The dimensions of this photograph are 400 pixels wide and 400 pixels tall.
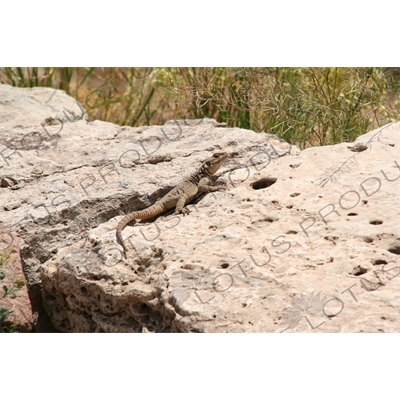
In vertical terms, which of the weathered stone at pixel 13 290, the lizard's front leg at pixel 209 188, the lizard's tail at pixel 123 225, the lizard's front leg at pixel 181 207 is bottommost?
the weathered stone at pixel 13 290

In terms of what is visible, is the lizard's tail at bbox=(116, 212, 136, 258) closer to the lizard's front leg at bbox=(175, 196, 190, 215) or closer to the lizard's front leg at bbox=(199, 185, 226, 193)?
the lizard's front leg at bbox=(175, 196, 190, 215)

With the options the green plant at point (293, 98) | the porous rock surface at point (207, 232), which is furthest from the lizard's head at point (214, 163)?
the green plant at point (293, 98)

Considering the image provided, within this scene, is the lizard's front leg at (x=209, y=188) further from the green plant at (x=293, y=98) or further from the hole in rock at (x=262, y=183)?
the green plant at (x=293, y=98)

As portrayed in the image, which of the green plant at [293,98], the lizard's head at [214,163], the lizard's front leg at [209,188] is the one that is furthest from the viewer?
the green plant at [293,98]

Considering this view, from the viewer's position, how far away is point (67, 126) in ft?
22.8

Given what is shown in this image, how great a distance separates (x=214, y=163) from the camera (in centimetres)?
596

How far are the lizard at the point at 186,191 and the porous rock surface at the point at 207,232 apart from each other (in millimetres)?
98

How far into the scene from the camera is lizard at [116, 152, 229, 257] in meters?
5.64

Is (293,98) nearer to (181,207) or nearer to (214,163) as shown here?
(214,163)

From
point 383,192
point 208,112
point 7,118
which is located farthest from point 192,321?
point 208,112

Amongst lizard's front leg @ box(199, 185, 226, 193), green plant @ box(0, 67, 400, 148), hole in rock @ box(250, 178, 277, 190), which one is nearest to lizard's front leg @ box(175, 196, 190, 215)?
lizard's front leg @ box(199, 185, 226, 193)

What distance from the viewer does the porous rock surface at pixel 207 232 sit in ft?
14.5

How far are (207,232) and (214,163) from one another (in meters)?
0.93

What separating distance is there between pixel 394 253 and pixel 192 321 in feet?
4.36
